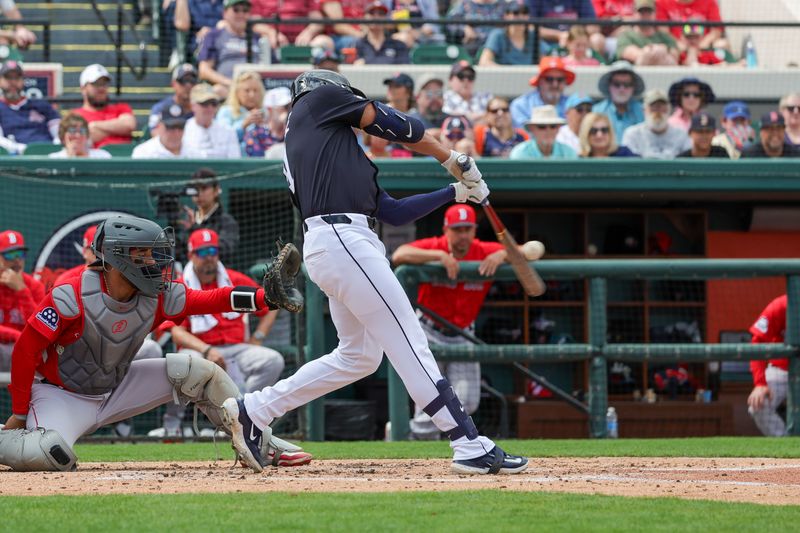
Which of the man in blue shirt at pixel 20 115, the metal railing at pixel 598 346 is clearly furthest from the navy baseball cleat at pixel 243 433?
the man in blue shirt at pixel 20 115

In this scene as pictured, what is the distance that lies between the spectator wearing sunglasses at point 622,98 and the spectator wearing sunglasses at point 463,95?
3.59ft

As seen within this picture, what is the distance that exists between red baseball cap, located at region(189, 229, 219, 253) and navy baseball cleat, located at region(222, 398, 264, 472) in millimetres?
3365

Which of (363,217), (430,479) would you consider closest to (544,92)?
(363,217)

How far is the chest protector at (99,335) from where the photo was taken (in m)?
5.86

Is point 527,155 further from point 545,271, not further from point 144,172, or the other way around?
point 144,172

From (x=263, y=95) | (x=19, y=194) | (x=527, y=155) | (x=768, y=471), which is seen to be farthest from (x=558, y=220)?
(x=768, y=471)

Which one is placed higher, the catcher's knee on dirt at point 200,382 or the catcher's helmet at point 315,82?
the catcher's helmet at point 315,82

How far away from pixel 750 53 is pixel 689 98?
2717 millimetres

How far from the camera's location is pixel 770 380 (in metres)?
9.35

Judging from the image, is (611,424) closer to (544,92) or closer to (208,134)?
(544,92)

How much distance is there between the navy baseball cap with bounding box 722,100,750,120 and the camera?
11570 millimetres

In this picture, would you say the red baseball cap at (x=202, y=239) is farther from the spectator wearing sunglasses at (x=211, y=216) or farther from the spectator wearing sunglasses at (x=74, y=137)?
the spectator wearing sunglasses at (x=74, y=137)

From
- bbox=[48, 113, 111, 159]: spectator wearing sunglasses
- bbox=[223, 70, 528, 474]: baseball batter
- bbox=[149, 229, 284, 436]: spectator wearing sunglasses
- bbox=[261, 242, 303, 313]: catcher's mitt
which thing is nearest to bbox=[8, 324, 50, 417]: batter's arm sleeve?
bbox=[261, 242, 303, 313]: catcher's mitt

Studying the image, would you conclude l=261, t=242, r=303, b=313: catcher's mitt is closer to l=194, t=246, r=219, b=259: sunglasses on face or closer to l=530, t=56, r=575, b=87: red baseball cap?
l=194, t=246, r=219, b=259: sunglasses on face
